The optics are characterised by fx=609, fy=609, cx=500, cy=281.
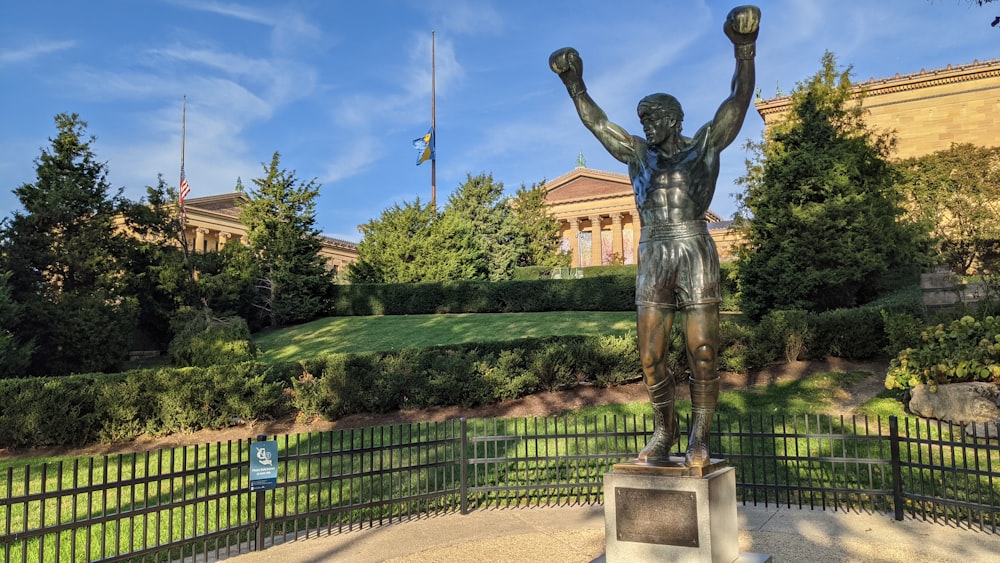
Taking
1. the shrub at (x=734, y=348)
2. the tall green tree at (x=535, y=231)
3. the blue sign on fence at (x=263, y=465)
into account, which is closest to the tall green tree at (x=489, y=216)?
the tall green tree at (x=535, y=231)

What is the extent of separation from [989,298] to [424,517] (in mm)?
11493

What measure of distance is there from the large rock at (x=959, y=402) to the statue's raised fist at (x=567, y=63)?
8098 millimetres

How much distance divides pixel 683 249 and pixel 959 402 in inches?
313

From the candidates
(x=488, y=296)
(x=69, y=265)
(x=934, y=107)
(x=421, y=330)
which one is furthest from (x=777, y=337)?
(x=934, y=107)

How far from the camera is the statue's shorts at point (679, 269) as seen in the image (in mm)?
4273

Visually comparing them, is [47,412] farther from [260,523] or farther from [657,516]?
[657,516]

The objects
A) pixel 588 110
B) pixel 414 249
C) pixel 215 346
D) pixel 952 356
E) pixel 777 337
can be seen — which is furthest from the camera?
pixel 414 249

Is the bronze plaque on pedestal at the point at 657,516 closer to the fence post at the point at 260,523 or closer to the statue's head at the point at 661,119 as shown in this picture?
the statue's head at the point at 661,119

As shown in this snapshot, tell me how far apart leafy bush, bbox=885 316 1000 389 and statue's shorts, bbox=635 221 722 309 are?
7.79 m

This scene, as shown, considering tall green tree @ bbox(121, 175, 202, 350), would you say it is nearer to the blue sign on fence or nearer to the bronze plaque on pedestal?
the blue sign on fence

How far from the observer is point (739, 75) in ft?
14.0

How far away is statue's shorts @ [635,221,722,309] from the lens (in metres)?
4.27

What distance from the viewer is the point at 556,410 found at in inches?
459

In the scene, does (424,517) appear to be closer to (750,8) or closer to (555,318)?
(750,8)
